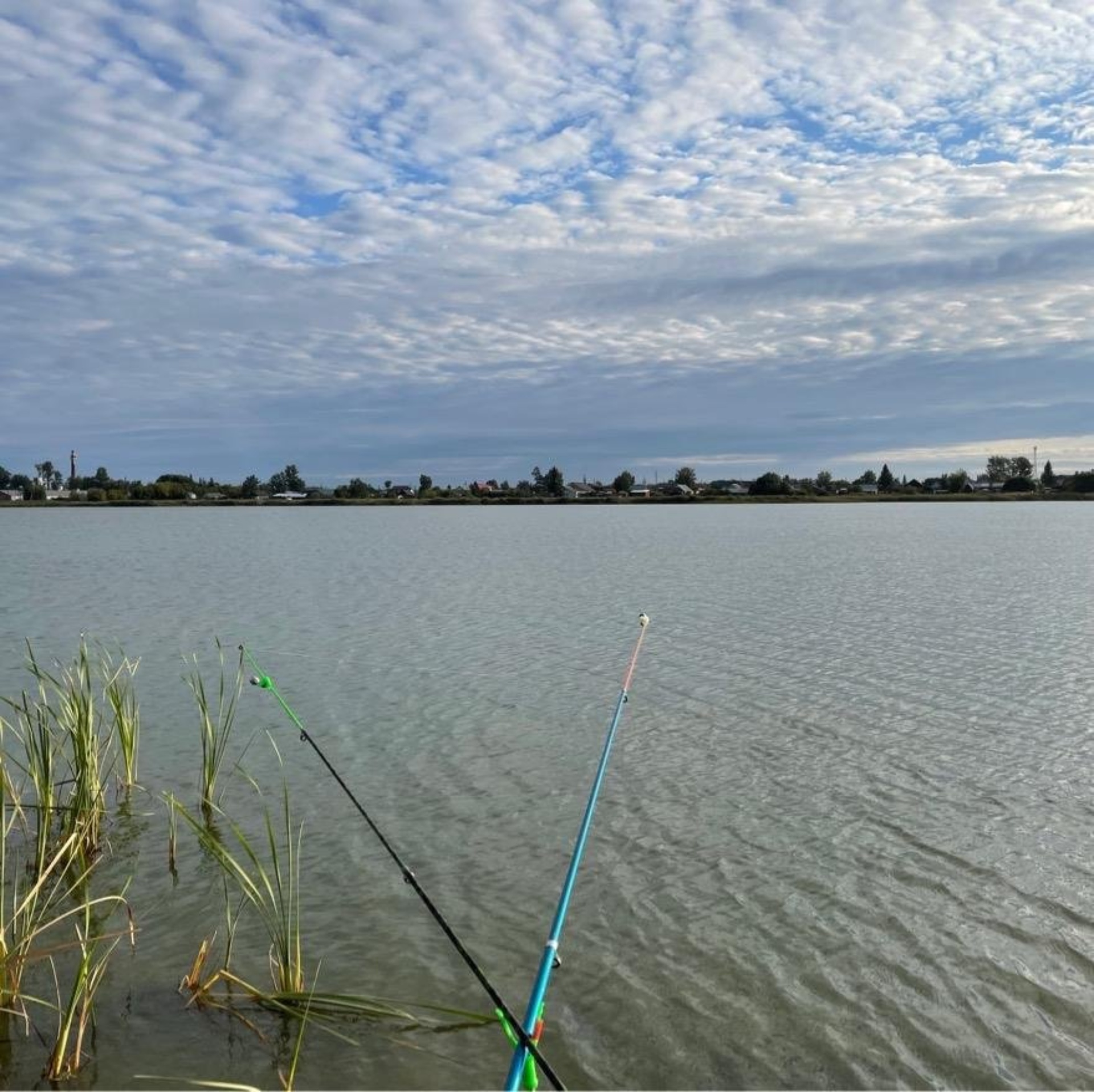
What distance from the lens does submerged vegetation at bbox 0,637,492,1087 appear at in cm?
529

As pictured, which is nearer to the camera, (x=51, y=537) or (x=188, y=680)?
(x=188, y=680)

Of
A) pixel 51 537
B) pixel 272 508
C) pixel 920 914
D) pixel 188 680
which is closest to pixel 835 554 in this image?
pixel 188 680

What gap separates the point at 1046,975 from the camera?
238 inches

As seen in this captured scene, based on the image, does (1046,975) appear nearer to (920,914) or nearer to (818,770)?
(920,914)

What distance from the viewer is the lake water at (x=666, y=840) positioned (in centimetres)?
540

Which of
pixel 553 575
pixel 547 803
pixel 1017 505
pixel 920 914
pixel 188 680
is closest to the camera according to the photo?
pixel 920 914

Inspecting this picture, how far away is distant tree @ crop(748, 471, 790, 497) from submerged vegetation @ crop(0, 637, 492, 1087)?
16623 centimetres

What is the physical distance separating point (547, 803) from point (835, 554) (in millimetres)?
35043

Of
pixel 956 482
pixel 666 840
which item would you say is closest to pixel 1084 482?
Result: pixel 956 482

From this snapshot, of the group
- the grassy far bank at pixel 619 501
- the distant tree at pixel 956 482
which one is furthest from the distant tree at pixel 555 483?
the distant tree at pixel 956 482

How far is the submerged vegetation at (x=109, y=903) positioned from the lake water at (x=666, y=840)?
0.14m

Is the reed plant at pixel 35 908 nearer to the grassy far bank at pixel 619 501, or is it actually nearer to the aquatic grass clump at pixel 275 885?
the aquatic grass clump at pixel 275 885

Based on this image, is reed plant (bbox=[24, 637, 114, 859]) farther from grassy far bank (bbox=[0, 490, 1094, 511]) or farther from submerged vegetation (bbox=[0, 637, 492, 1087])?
grassy far bank (bbox=[0, 490, 1094, 511])

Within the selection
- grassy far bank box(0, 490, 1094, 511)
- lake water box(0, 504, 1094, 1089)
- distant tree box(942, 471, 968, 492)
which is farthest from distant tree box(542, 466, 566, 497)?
lake water box(0, 504, 1094, 1089)
